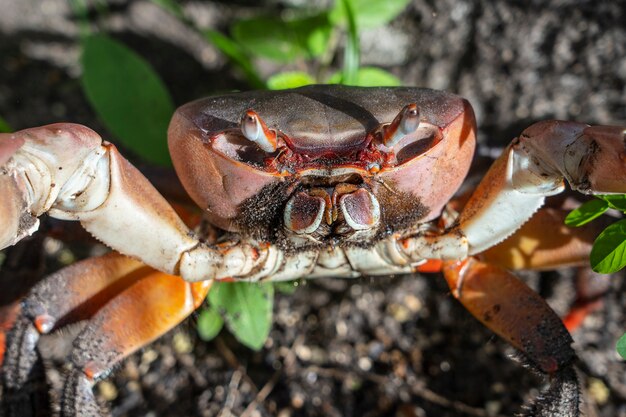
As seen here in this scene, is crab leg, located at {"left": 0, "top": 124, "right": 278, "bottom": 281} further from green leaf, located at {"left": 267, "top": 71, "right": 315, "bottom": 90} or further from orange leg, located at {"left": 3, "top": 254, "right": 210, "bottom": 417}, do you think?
green leaf, located at {"left": 267, "top": 71, "right": 315, "bottom": 90}

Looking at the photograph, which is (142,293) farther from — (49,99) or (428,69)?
(428,69)

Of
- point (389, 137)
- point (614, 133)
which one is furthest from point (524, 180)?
point (389, 137)

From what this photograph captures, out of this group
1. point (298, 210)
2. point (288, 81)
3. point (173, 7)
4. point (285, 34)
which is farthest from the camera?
point (173, 7)

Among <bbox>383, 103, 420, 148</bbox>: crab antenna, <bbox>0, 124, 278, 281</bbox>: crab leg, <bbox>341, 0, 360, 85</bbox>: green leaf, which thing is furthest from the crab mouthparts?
<bbox>341, 0, 360, 85</bbox>: green leaf

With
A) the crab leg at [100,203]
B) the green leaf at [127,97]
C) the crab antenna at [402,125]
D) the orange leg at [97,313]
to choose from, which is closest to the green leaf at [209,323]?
the orange leg at [97,313]

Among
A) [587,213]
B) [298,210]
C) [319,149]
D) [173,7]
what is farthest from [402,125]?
[173,7]

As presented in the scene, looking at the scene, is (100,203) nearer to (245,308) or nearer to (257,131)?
(257,131)

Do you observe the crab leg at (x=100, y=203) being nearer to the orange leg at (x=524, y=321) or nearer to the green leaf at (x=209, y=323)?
the green leaf at (x=209, y=323)
